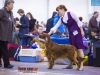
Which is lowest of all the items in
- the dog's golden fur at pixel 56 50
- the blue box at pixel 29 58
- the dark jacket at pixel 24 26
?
the blue box at pixel 29 58

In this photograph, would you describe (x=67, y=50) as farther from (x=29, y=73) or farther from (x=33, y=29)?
(x=33, y=29)

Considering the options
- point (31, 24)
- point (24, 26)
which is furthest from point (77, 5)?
point (24, 26)

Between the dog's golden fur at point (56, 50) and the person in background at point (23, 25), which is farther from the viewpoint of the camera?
the person in background at point (23, 25)

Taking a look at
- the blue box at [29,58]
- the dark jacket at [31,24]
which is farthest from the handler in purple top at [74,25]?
the dark jacket at [31,24]

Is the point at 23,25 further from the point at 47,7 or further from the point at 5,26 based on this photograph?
the point at 47,7

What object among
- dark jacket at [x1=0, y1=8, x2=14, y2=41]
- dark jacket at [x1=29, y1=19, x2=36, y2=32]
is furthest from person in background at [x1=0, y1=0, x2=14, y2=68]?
dark jacket at [x1=29, y1=19, x2=36, y2=32]

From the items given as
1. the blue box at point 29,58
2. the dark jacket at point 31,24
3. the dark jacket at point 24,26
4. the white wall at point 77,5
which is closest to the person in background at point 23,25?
the dark jacket at point 24,26

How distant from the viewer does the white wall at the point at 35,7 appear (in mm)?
17156

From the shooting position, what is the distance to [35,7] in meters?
17.2

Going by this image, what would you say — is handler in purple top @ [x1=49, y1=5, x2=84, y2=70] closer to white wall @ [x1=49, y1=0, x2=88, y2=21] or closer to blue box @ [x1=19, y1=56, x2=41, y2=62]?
blue box @ [x1=19, y1=56, x2=41, y2=62]

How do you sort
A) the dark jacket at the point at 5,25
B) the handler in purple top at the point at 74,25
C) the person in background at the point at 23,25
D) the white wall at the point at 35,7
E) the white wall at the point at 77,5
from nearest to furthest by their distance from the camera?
the dark jacket at the point at 5,25 < the handler in purple top at the point at 74,25 < the person in background at the point at 23,25 < the white wall at the point at 35,7 < the white wall at the point at 77,5

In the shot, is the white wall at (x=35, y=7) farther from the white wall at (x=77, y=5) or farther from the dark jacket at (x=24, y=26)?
the dark jacket at (x=24, y=26)

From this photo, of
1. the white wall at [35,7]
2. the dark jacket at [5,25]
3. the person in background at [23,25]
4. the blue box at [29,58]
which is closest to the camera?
the dark jacket at [5,25]

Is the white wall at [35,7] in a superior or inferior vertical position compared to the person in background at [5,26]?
superior
